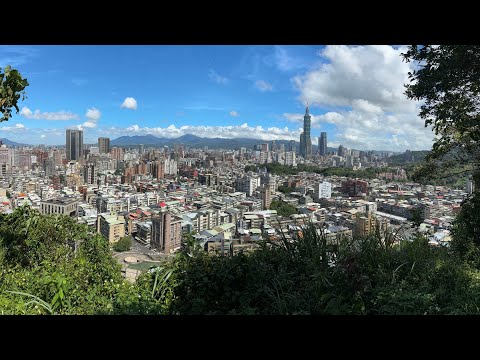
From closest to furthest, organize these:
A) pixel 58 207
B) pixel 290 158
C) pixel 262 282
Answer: pixel 262 282
pixel 58 207
pixel 290 158

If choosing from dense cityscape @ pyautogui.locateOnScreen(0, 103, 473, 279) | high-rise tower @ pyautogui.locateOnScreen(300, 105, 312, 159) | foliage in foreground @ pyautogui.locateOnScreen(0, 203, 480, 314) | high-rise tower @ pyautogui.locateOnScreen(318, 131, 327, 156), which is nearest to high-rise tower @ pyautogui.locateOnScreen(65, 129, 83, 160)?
dense cityscape @ pyautogui.locateOnScreen(0, 103, 473, 279)

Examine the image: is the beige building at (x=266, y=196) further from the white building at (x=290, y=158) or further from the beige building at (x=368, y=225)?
the beige building at (x=368, y=225)

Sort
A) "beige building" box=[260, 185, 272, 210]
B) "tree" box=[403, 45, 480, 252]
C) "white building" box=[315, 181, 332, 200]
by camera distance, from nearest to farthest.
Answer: "tree" box=[403, 45, 480, 252]
"beige building" box=[260, 185, 272, 210]
"white building" box=[315, 181, 332, 200]

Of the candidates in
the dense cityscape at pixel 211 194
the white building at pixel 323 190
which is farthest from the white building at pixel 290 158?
the white building at pixel 323 190

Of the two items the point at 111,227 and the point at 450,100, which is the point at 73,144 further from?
the point at 450,100

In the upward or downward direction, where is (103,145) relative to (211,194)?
upward

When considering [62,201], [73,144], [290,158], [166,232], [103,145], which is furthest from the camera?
A: [290,158]

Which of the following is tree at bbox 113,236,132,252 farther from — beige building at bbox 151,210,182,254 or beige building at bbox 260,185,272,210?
beige building at bbox 260,185,272,210

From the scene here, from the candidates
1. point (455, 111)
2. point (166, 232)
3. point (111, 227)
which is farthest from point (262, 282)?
point (455, 111)
